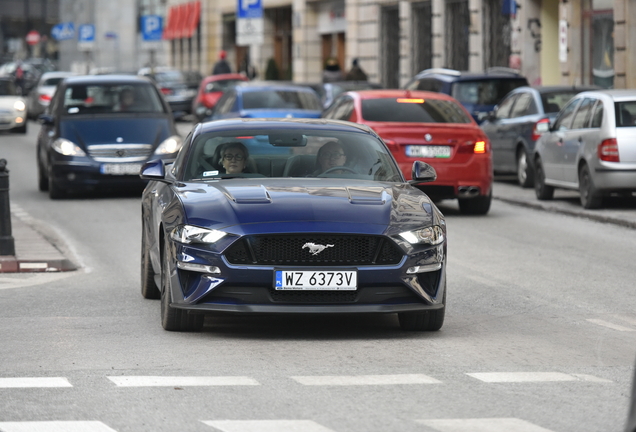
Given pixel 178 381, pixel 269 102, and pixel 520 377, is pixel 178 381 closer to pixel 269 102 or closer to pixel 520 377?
pixel 520 377

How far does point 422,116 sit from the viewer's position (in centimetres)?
1812

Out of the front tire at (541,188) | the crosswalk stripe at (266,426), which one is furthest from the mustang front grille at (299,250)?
the front tire at (541,188)

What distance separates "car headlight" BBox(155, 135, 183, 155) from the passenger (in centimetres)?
1043

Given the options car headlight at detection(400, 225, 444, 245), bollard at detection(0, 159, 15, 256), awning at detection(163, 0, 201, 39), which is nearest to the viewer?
car headlight at detection(400, 225, 444, 245)

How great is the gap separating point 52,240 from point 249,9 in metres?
19.3

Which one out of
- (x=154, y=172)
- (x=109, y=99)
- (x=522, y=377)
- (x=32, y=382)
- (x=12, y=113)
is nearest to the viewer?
(x=32, y=382)

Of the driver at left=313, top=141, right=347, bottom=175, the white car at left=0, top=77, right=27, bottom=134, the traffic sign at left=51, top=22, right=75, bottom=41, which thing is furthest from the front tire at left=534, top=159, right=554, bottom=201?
the traffic sign at left=51, top=22, right=75, bottom=41

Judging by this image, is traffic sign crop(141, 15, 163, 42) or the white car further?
traffic sign crop(141, 15, 163, 42)

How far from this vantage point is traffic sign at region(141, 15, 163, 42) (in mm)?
55188

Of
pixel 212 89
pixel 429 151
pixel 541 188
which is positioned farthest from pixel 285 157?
pixel 212 89

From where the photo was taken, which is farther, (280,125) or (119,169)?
(119,169)

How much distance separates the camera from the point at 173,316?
8.70 meters

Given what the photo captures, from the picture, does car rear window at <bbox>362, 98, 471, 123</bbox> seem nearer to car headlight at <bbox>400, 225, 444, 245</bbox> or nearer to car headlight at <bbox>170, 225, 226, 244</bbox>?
car headlight at <bbox>400, 225, 444, 245</bbox>

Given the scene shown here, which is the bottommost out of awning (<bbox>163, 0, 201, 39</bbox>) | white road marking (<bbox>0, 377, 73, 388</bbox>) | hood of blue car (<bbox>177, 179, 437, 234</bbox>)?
white road marking (<bbox>0, 377, 73, 388</bbox>)
